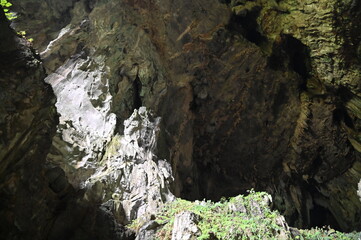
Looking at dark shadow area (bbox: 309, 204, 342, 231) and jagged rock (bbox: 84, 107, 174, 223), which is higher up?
jagged rock (bbox: 84, 107, 174, 223)

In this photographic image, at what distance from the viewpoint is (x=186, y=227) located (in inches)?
232

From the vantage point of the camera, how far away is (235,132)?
1423 centimetres

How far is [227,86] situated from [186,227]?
9.02 meters

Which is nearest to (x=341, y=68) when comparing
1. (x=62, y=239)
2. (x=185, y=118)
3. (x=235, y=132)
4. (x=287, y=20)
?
(x=287, y=20)

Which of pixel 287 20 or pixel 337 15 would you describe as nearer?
pixel 337 15

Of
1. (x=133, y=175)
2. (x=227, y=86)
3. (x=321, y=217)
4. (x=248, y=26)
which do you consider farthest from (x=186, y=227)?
(x=321, y=217)

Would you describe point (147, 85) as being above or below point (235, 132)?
above

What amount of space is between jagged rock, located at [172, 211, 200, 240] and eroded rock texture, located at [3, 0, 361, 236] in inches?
152

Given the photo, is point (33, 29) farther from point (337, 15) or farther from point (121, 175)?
point (337, 15)

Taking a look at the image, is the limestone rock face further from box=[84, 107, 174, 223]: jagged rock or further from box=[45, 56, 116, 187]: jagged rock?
box=[45, 56, 116, 187]: jagged rock

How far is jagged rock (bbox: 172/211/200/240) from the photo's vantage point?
568 centimetres

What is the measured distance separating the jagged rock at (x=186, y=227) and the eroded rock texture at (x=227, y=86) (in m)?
3.87

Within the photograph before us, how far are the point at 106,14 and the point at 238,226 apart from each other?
9.91 m

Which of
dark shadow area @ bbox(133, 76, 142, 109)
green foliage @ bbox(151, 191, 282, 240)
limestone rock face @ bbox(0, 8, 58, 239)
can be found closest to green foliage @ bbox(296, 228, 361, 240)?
green foliage @ bbox(151, 191, 282, 240)
